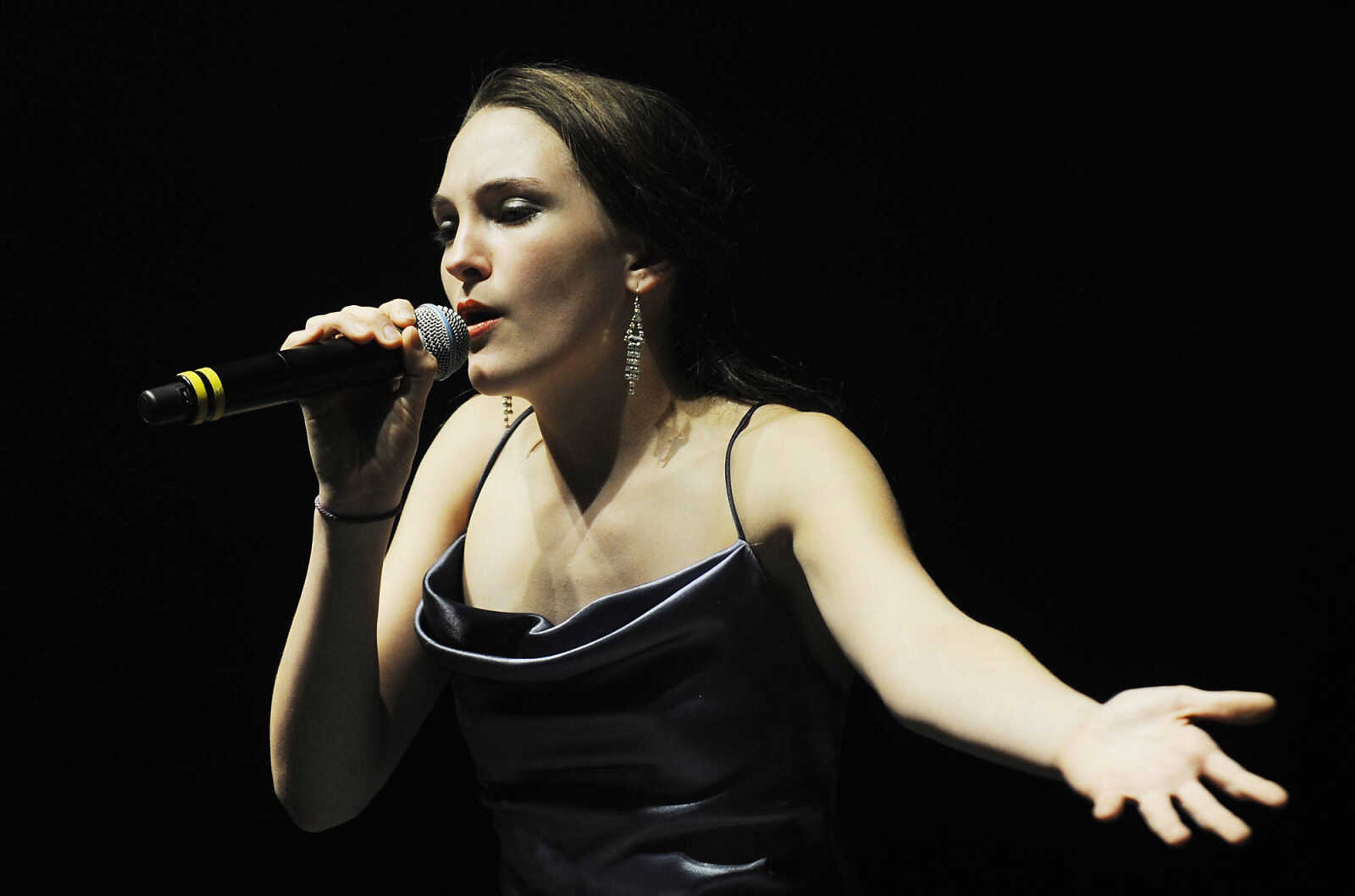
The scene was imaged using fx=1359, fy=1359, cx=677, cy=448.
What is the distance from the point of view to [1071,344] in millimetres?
1644

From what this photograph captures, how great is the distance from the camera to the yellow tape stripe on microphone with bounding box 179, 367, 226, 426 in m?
1.11

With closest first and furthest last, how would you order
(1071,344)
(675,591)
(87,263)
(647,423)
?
(675,591) → (647,423) → (1071,344) → (87,263)

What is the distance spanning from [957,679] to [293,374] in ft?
2.04

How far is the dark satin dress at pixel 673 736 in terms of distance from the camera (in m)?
1.40

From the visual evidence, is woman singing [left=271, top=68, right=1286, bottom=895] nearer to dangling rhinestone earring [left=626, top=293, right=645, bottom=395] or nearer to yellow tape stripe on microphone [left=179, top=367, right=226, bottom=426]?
dangling rhinestone earring [left=626, top=293, right=645, bottom=395]

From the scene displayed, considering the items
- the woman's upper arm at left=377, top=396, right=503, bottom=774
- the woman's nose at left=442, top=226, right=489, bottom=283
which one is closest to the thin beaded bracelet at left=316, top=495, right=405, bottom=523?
the woman's upper arm at left=377, top=396, right=503, bottom=774

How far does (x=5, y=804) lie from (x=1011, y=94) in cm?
162

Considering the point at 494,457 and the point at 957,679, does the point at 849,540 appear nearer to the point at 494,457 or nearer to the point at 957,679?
the point at 957,679

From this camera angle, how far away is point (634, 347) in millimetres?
1483

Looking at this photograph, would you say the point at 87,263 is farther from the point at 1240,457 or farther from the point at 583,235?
the point at 1240,457

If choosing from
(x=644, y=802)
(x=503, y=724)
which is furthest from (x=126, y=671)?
(x=644, y=802)

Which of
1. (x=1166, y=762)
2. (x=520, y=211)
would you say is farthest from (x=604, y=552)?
(x=1166, y=762)

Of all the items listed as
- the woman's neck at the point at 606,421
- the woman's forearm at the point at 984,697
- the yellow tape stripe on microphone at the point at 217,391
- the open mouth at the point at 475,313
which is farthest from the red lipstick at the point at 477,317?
the woman's forearm at the point at 984,697

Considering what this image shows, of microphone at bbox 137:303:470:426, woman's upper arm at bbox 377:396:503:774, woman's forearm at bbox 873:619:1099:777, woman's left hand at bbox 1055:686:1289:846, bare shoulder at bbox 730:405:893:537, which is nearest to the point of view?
woman's left hand at bbox 1055:686:1289:846
